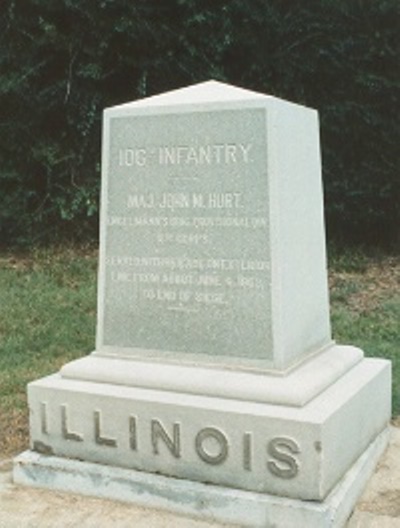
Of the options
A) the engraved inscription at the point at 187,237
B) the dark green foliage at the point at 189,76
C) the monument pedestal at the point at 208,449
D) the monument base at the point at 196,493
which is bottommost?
the monument base at the point at 196,493

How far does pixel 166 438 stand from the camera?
3.60 metres

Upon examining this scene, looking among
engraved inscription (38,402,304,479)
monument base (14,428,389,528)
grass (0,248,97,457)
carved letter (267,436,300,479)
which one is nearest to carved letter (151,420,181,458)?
engraved inscription (38,402,304,479)

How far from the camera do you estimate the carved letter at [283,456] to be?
3.32m

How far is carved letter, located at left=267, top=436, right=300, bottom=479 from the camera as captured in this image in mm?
3324

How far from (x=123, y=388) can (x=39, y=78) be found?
7358 millimetres

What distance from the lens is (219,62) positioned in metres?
10.0

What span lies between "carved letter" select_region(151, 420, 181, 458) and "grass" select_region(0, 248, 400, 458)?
1057 millimetres

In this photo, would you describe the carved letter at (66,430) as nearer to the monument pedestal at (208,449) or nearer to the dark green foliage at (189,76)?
the monument pedestal at (208,449)

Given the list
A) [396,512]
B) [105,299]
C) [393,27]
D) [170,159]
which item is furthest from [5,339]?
[393,27]

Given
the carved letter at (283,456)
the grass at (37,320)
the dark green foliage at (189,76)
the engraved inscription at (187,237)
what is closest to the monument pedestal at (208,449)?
the carved letter at (283,456)

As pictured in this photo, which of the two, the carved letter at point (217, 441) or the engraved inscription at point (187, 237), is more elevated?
the engraved inscription at point (187, 237)

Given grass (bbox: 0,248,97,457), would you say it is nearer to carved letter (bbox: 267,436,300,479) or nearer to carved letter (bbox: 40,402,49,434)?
carved letter (bbox: 40,402,49,434)

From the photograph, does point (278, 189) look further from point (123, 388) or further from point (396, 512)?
point (396, 512)

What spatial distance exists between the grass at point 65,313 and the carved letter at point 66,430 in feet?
2.10
